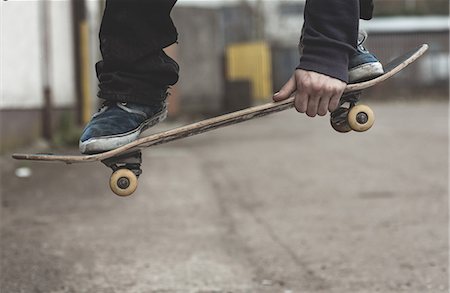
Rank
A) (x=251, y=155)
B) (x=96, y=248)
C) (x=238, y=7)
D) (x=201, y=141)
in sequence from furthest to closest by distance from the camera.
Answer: (x=238, y=7), (x=201, y=141), (x=251, y=155), (x=96, y=248)

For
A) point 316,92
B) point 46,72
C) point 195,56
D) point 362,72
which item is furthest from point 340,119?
point 195,56

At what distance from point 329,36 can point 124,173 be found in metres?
0.63

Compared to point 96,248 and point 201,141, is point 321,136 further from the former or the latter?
point 96,248

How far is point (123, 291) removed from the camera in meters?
2.91

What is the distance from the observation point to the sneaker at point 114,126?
75.7 inches

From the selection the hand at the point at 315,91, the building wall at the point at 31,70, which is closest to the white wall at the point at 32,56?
the building wall at the point at 31,70

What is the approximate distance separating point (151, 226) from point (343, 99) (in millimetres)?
2242

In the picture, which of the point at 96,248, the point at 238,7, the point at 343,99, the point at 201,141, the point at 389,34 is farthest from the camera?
the point at 238,7

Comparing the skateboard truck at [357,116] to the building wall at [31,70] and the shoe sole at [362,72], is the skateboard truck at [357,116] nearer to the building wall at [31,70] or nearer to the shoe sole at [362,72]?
the shoe sole at [362,72]

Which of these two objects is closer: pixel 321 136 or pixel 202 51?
pixel 321 136

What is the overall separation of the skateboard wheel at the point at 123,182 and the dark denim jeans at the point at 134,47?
19 cm

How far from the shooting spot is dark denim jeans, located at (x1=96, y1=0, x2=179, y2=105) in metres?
1.93

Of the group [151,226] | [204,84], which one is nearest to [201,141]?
[151,226]

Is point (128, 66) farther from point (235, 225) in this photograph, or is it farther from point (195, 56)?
point (195, 56)
